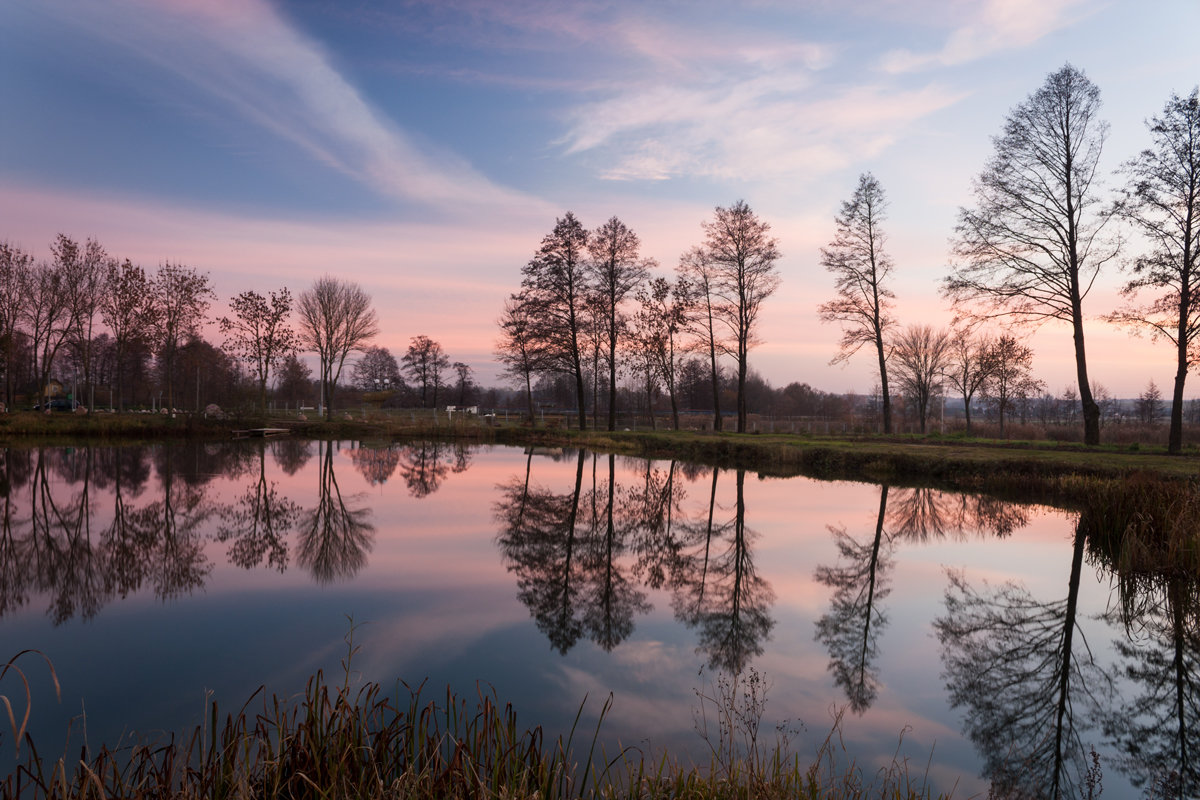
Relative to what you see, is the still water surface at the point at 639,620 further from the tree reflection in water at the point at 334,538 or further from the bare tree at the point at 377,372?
the bare tree at the point at 377,372

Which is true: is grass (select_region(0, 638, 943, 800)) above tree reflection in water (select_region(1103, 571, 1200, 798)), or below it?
above

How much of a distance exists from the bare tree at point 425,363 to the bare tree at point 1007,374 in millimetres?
53985

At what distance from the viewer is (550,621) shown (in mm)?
7156

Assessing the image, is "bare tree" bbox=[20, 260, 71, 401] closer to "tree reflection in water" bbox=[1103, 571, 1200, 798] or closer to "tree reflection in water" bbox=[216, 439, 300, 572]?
"tree reflection in water" bbox=[216, 439, 300, 572]

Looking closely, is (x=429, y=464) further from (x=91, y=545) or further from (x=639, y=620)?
(x=639, y=620)

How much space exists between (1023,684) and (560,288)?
99.5ft

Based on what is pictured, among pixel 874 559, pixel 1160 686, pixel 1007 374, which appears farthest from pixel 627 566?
pixel 1007 374

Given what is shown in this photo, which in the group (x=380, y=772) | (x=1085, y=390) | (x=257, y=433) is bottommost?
(x=380, y=772)

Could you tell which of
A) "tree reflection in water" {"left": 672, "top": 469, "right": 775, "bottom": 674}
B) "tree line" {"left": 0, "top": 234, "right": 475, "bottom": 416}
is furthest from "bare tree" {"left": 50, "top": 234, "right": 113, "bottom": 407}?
"tree reflection in water" {"left": 672, "top": 469, "right": 775, "bottom": 674}

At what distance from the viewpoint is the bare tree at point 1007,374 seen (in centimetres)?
3862

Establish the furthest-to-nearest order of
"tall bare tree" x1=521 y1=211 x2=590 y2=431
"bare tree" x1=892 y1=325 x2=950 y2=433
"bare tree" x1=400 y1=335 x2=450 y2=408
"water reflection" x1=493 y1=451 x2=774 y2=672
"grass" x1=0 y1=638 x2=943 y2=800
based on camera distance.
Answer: "bare tree" x1=400 y1=335 x2=450 y2=408 → "bare tree" x1=892 y1=325 x2=950 y2=433 → "tall bare tree" x1=521 y1=211 x2=590 y2=431 → "water reflection" x1=493 y1=451 x2=774 y2=672 → "grass" x1=0 y1=638 x2=943 y2=800

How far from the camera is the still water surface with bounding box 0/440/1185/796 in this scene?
471 cm

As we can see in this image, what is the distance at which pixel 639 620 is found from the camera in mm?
7230

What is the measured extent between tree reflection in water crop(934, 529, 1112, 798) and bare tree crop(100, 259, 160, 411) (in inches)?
1788
